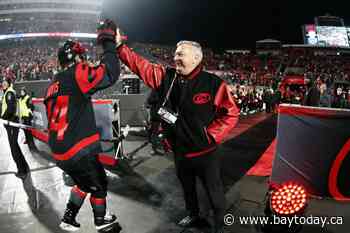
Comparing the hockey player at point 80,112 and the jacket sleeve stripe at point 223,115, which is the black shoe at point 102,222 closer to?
the hockey player at point 80,112

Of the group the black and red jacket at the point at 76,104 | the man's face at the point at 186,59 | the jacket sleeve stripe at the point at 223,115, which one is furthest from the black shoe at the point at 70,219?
the man's face at the point at 186,59

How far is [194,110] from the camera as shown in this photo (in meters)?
3.23

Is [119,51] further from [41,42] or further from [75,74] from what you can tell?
→ [41,42]

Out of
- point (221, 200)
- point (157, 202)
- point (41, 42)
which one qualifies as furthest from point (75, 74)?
point (41, 42)

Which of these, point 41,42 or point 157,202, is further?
point 41,42

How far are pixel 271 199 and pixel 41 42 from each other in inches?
2050

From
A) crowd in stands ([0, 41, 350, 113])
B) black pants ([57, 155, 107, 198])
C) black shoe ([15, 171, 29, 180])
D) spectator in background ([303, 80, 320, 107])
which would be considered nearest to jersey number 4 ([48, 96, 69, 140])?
black pants ([57, 155, 107, 198])

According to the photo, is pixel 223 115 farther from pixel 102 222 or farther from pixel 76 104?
pixel 102 222

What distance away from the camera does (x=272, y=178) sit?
4074mm

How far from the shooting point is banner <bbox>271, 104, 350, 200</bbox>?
12.5ft

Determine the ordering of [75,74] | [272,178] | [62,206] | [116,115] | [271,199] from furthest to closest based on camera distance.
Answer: [116,115] → [62,206] → [272,178] → [271,199] → [75,74]

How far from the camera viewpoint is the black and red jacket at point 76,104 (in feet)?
10.4

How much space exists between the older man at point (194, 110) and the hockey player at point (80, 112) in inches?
9.8

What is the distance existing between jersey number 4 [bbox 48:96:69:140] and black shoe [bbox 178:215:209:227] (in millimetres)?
1721
